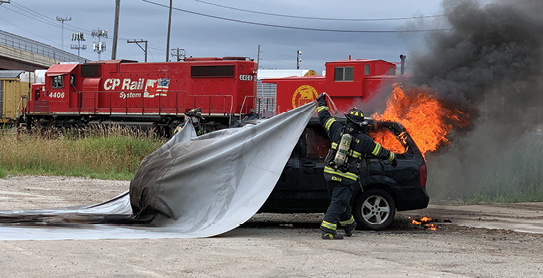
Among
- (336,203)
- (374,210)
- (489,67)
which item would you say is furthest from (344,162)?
(489,67)

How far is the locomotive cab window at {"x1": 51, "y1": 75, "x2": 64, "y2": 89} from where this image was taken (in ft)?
102

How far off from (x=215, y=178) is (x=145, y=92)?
21835 millimetres

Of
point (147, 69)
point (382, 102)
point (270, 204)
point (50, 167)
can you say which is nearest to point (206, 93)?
point (147, 69)

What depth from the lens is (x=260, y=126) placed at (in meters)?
9.06

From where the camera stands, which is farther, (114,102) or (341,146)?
(114,102)

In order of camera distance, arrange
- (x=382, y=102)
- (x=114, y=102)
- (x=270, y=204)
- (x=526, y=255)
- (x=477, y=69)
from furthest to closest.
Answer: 1. (x=114, y=102)
2. (x=382, y=102)
3. (x=477, y=69)
4. (x=270, y=204)
5. (x=526, y=255)

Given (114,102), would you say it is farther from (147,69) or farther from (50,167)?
(50,167)

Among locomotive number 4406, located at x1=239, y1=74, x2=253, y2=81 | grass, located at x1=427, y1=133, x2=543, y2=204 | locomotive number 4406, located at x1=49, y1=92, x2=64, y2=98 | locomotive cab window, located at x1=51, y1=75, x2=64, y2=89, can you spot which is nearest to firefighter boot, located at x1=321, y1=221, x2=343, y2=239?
grass, located at x1=427, y1=133, x2=543, y2=204

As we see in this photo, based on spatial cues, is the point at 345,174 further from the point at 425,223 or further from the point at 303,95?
the point at 303,95

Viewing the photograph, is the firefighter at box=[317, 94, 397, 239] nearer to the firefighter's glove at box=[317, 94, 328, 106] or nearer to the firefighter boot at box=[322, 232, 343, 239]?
the firefighter boot at box=[322, 232, 343, 239]

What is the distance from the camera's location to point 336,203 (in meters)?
8.45

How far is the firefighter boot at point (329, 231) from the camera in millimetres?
8328

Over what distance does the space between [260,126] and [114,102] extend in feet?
73.5

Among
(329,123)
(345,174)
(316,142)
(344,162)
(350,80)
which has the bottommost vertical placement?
(345,174)
